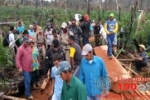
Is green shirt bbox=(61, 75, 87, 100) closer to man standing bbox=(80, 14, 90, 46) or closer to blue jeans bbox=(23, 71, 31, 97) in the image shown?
blue jeans bbox=(23, 71, 31, 97)

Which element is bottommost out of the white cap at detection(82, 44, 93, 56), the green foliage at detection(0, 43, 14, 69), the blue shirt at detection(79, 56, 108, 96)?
the green foliage at detection(0, 43, 14, 69)

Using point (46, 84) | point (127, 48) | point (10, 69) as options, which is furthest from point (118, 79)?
point (127, 48)

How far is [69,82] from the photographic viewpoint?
11.6ft

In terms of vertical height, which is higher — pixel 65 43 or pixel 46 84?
pixel 65 43

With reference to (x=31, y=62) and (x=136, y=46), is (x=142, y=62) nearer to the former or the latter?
(x=136, y=46)

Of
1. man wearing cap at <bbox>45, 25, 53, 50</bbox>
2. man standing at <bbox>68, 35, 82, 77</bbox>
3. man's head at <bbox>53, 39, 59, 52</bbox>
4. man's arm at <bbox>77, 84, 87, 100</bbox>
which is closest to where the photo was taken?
man's arm at <bbox>77, 84, 87, 100</bbox>

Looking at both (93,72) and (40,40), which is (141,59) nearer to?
(40,40)

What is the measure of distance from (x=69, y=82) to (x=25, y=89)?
4219mm

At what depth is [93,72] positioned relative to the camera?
193 inches

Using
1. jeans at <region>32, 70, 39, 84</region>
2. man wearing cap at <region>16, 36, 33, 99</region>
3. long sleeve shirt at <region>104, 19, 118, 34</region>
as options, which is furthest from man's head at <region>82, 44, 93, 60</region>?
long sleeve shirt at <region>104, 19, 118, 34</region>

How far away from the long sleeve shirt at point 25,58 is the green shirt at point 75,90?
11.7 feet

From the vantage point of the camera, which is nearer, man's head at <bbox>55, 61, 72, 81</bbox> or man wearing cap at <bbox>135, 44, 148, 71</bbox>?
man's head at <bbox>55, 61, 72, 81</bbox>

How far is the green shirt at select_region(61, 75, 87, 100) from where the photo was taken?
349cm

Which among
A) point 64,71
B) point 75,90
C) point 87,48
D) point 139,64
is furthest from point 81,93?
point 139,64
